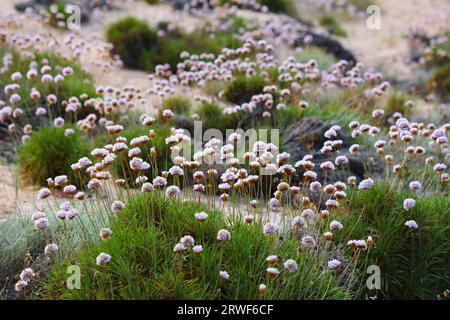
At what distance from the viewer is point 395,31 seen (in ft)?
56.5

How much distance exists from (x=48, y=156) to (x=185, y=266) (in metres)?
2.98

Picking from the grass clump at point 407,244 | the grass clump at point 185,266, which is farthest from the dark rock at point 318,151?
the grass clump at point 185,266

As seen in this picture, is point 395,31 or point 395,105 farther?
point 395,31

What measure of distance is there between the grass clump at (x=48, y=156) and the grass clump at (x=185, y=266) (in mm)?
2229

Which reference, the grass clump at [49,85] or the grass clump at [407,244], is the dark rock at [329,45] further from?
the grass clump at [407,244]

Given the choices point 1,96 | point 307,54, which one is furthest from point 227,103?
point 307,54

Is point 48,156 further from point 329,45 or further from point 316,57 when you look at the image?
point 329,45

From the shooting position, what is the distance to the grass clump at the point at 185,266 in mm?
3605

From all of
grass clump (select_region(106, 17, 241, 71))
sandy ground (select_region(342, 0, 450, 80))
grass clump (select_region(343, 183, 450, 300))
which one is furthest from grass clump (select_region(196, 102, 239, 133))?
sandy ground (select_region(342, 0, 450, 80))

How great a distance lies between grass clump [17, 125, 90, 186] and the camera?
6305 mm

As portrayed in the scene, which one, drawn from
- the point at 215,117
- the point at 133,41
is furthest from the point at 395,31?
the point at 215,117

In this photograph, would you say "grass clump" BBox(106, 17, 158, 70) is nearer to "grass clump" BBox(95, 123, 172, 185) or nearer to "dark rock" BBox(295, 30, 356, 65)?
"dark rock" BBox(295, 30, 356, 65)

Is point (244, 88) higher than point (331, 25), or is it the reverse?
point (244, 88)

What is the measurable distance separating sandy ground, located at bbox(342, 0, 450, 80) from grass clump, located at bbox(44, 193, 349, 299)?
9452 mm
